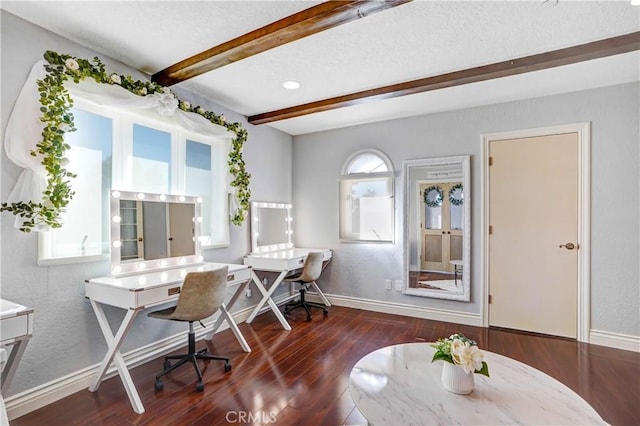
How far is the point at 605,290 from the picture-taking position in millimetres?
2959

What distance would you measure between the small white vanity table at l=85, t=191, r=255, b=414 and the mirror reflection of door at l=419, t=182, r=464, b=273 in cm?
218

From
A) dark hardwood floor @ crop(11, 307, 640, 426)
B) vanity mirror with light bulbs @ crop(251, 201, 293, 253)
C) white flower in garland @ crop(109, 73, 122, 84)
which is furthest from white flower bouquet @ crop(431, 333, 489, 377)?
white flower in garland @ crop(109, 73, 122, 84)

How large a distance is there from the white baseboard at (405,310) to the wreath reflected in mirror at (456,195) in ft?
4.24

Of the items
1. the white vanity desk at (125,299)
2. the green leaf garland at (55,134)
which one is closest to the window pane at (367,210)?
the white vanity desk at (125,299)

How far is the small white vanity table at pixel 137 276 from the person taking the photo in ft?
6.81

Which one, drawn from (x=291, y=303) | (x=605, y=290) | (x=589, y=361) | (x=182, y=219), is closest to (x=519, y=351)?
(x=589, y=361)

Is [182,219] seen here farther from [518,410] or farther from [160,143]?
[518,410]

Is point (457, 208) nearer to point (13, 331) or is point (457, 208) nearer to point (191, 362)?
point (191, 362)

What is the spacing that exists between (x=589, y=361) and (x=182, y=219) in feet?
12.8

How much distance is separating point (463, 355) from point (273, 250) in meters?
3.04

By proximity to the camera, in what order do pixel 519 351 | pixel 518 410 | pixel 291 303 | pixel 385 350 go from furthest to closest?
pixel 291 303 → pixel 519 351 → pixel 385 350 → pixel 518 410

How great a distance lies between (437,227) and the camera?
12.2 feet

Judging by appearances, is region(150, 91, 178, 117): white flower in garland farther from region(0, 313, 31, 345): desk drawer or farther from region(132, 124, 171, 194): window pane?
region(0, 313, 31, 345): desk drawer

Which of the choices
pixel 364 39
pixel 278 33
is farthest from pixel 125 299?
pixel 364 39
